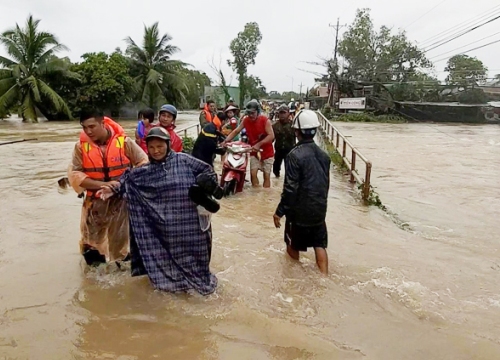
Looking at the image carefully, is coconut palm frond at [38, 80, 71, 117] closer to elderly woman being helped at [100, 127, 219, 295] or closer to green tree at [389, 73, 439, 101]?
green tree at [389, 73, 439, 101]

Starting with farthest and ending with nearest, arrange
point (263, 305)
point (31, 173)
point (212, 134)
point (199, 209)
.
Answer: point (31, 173) < point (212, 134) < point (263, 305) < point (199, 209)

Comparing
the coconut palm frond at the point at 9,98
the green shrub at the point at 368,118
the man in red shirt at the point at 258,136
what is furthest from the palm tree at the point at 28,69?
the man in red shirt at the point at 258,136

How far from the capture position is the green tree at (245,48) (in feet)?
157

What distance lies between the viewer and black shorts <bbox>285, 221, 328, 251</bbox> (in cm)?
437

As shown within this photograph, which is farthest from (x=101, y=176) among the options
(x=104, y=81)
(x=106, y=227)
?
(x=104, y=81)

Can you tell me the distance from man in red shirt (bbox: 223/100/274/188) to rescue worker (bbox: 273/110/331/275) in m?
3.32

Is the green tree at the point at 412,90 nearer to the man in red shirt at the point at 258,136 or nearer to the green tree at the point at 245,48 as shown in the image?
the green tree at the point at 245,48

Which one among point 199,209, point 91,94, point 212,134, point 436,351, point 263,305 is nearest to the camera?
point 436,351

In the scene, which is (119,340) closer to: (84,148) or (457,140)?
(84,148)

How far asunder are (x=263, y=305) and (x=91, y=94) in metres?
31.3

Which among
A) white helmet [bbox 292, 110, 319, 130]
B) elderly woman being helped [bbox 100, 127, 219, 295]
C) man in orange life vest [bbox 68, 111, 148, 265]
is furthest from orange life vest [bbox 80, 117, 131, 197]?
white helmet [bbox 292, 110, 319, 130]

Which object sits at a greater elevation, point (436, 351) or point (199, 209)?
point (199, 209)

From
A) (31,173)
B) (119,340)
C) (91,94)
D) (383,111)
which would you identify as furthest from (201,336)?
(383,111)

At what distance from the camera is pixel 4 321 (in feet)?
12.0
